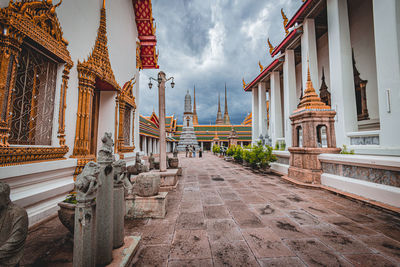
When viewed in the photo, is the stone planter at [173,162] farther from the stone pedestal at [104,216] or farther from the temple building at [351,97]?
the stone pedestal at [104,216]

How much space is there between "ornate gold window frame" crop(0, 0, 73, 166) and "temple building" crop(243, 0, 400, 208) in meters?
6.50

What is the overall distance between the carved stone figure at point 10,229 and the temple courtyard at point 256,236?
0.75 m

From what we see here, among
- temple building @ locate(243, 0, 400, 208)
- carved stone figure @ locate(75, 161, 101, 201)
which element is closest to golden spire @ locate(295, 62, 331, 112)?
temple building @ locate(243, 0, 400, 208)

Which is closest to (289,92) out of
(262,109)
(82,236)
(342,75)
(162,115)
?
(342,75)

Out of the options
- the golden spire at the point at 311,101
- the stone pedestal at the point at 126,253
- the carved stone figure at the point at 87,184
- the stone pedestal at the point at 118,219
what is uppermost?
the golden spire at the point at 311,101

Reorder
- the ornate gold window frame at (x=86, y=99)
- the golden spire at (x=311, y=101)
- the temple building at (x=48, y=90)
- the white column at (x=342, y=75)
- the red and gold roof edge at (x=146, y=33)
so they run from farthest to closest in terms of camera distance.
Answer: the red and gold roof edge at (x=146, y=33) → the white column at (x=342, y=75) → the golden spire at (x=311, y=101) → the ornate gold window frame at (x=86, y=99) → the temple building at (x=48, y=90)

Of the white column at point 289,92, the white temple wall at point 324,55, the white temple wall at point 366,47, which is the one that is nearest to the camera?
the white temple wall at point 366,47

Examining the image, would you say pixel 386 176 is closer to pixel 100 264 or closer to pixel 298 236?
pixel 298 236

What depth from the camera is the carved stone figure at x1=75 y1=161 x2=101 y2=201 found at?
1.42m

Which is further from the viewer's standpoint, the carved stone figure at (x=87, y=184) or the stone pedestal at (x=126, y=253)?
the stone pedestal at (x=126, y=253)

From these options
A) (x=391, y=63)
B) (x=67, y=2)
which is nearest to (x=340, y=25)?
(x=391, y=63)

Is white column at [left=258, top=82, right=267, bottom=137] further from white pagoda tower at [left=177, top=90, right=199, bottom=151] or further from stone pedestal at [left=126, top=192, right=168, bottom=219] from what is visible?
white pagoda tower at [left=177, top=90, right=199, bottom=151]

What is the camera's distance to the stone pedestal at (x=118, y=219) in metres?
1.95

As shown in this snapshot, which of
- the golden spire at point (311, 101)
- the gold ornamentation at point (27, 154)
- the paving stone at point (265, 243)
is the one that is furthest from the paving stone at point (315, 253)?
the golden spire at point (311, 101)
